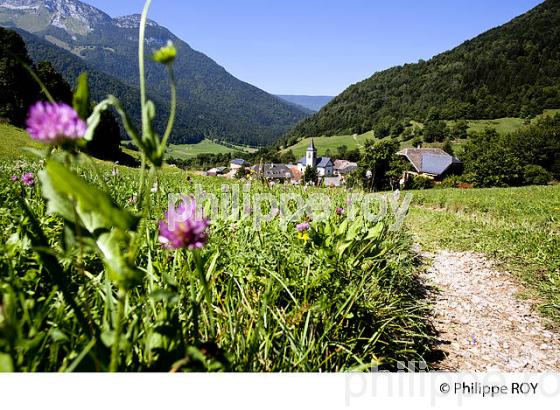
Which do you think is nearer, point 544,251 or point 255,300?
point 255,300

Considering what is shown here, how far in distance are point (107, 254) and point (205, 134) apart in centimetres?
19001

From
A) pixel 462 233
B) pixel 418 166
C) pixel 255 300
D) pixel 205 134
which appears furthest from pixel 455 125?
pixel 205 134

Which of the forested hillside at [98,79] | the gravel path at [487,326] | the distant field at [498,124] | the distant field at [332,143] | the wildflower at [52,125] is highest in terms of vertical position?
the forested hillside at [98,79]

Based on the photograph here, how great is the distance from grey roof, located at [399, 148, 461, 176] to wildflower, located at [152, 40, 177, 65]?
6728cm

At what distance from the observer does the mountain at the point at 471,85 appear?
3802 inches

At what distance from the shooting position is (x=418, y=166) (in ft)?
211

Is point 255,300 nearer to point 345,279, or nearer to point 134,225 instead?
point 345,279

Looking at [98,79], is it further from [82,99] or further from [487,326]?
[82,99]

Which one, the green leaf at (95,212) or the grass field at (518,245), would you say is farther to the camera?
the grass field at (518,245)

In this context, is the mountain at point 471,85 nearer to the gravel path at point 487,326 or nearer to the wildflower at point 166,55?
the gravel path at point 487,326

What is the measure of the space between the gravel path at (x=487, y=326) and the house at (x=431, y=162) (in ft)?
208

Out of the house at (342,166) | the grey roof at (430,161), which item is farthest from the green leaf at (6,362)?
the house at (342,166)

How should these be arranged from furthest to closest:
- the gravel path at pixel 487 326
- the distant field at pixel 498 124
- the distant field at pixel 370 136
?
the distant field at pixel 370 136 → the distant field at pixel 498 124 → the gravel path at pixel 487 326

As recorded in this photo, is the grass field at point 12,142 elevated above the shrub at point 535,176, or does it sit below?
below
